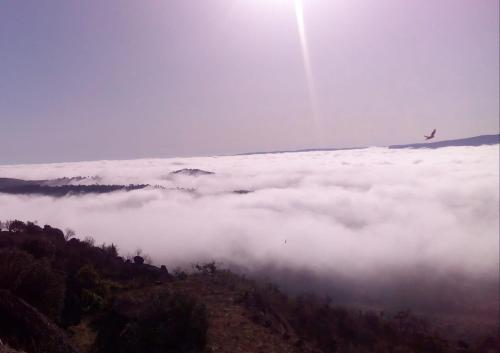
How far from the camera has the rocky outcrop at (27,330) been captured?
6582 mm

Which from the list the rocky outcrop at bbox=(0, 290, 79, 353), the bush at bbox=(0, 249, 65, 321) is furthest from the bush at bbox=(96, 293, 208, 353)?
the rocky outcrop at bbox=(0, 290, 79, 353)

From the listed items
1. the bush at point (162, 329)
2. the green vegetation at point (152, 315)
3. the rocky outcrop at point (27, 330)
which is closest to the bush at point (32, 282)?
the green vegetation at point (152, 315)

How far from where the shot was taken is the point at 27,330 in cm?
682

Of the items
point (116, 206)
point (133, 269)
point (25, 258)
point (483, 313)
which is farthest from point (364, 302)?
point (116, 206)

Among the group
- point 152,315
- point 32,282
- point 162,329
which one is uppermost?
point 32,282

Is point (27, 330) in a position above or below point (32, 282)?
below

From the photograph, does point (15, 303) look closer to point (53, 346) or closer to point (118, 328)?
point (53, 346)

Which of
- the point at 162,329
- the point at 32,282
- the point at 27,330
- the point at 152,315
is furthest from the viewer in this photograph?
the point at 32,282

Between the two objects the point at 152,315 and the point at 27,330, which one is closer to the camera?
the point at 27,330

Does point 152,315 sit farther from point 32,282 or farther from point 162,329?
point 32,282

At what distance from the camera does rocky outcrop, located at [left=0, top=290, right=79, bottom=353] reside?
21.6 ft

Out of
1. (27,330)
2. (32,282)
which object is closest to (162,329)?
Answer: (27,330)

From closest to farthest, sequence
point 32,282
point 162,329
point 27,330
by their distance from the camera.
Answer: point 27,330 → point 162,329 → point 32,282

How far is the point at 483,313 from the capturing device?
23.0 metres
